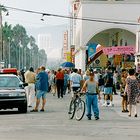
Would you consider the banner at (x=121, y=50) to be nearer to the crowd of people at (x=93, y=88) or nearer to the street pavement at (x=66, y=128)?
the crowd of people at (x=93, y=88)

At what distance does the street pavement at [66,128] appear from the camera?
16359 mm

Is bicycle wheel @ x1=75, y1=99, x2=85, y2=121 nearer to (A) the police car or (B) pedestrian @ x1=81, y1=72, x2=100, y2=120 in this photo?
(B) pedestrian @ x1=81, y1=72, x2=100, y2=120

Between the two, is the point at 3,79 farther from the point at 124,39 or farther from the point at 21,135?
the point at 124,39

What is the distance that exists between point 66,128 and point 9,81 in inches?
349

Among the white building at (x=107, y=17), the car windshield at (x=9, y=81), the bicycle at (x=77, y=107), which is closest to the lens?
the bicycle at (x=77, y=107)

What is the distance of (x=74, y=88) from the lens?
33656mm

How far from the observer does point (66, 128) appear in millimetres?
18656

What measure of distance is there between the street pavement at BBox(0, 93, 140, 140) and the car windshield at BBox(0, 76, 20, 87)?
312 centimetres

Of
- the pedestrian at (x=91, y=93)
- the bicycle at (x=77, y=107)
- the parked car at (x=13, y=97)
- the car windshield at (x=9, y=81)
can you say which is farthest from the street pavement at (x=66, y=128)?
the car windshield at (x=9, y=81)

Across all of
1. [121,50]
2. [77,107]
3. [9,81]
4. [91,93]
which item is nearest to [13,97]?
[9,81]

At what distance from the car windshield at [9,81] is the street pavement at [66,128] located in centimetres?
312

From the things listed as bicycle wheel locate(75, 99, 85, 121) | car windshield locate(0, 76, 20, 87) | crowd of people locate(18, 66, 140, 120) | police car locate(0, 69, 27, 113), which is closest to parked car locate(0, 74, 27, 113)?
police car locate(0, 69, 27, 113)

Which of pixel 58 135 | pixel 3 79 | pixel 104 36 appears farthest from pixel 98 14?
pixel 58 135

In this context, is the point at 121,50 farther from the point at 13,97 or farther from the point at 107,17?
the point at 13,97
